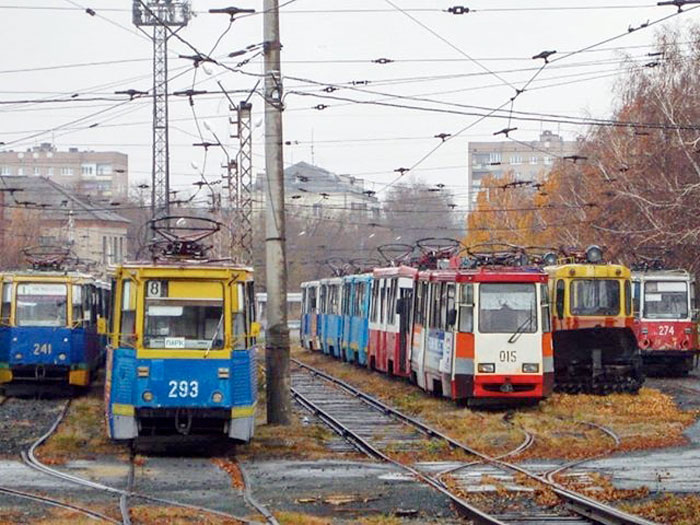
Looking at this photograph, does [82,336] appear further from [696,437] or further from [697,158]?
[697,158]

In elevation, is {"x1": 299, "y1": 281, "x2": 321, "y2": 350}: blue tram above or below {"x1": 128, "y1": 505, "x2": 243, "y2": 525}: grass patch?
above

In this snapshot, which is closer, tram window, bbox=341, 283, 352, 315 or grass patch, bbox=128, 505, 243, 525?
grass patch, bbox=128, 505, 243, 525

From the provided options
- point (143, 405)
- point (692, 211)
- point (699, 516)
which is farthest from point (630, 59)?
point (699, 516)

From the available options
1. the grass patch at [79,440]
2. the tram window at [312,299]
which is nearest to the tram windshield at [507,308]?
the grass patch at [79,440]

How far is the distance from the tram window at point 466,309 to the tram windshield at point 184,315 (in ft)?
24.0

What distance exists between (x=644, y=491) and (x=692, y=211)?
123ft

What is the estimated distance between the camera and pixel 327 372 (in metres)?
40.9

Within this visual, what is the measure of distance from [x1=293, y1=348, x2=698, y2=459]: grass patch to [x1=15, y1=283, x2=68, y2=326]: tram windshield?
6.74 metres

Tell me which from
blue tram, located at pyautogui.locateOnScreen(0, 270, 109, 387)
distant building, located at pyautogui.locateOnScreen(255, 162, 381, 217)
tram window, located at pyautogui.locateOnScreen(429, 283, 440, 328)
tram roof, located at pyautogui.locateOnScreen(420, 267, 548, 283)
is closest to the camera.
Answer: tram roof, located at pyautogui.locateOnScreen(420, 267, 548, 283)

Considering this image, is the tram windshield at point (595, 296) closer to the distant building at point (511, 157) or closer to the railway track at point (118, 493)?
the railway track at point (118, 493)

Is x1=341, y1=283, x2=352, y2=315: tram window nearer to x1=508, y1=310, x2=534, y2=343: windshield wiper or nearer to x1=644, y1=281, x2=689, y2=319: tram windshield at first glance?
x1=644, y1=281, x2=689, y2=319: tram windshield

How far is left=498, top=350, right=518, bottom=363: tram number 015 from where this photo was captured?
24.7 m

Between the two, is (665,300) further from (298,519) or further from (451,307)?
(298,519)

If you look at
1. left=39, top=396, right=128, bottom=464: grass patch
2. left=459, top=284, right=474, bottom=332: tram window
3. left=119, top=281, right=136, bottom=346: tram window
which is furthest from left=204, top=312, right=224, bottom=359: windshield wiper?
left=459, top=284, right=474, bottom=332: tram window
